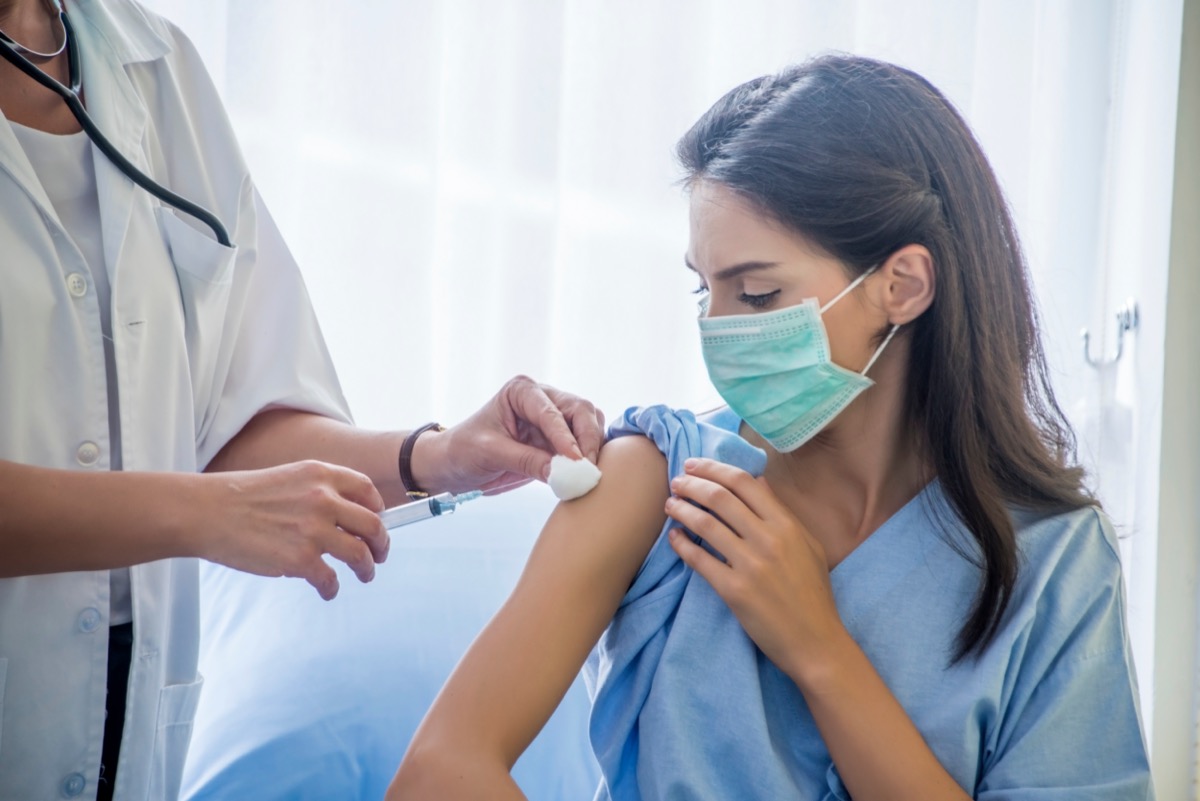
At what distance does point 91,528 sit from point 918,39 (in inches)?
85.1

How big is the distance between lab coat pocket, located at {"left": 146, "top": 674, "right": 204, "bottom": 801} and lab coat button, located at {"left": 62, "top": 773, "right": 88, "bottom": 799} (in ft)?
0.31

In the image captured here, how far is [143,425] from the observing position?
1.18 meters

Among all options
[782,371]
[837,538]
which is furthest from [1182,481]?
[782,371]

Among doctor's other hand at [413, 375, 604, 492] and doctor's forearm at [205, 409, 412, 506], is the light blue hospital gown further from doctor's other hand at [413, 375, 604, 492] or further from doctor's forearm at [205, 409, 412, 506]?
doctor's forearm at [205, 409, 412, 506]

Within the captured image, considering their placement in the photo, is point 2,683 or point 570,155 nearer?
point 2,683

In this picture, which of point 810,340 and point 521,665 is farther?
point 810,340

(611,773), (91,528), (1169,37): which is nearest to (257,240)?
(91,528)

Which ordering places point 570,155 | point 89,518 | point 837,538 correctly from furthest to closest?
point 570,155 → point 837,538 → point 89,518

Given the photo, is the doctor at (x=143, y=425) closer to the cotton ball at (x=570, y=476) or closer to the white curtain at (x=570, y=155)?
the cotton ball at (x=570, y=476)

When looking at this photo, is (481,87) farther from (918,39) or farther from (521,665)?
(521,665)

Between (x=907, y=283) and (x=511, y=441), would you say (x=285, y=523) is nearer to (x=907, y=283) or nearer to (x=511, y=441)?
(x=511, y=441)

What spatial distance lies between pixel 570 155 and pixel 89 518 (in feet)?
4.97

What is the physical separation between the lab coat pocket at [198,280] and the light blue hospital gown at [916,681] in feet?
2.01

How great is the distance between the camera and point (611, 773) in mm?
1178
